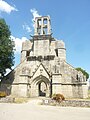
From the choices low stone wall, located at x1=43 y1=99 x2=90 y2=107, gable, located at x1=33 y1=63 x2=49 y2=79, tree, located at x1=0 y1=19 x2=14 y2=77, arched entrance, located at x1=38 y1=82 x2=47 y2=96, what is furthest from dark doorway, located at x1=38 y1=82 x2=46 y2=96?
low stone wall, located at x1=43 y1=99 x2=90 y2=107

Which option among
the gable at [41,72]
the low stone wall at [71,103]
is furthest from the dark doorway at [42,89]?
the low stone wall at [71,103]

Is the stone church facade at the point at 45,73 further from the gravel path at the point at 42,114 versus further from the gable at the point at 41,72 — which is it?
the gravel path at the point at 42,114

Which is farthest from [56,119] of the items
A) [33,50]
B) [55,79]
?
[33,50]

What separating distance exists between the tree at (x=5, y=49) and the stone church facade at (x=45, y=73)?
7.77ft

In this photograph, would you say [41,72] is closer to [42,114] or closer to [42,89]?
[42,89]

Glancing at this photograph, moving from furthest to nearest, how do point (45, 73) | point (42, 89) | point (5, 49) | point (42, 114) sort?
point (42, 89) → point (45, 73) → point (5, 49) → point (42, 114)

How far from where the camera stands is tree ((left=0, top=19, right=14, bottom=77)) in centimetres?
2434

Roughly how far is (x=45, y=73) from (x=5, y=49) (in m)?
8.62

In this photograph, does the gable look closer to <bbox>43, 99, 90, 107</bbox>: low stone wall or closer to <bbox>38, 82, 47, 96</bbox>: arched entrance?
<bbox>38, 82, 47, 96</bbox>: arched entrance

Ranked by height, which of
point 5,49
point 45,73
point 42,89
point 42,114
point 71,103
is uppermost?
point 5,49

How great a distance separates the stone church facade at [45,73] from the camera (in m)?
24.8

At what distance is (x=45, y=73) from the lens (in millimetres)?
26188

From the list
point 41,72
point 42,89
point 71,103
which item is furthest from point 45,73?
point 71,103

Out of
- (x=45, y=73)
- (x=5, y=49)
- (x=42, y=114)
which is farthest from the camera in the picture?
(x=45, y=73)
